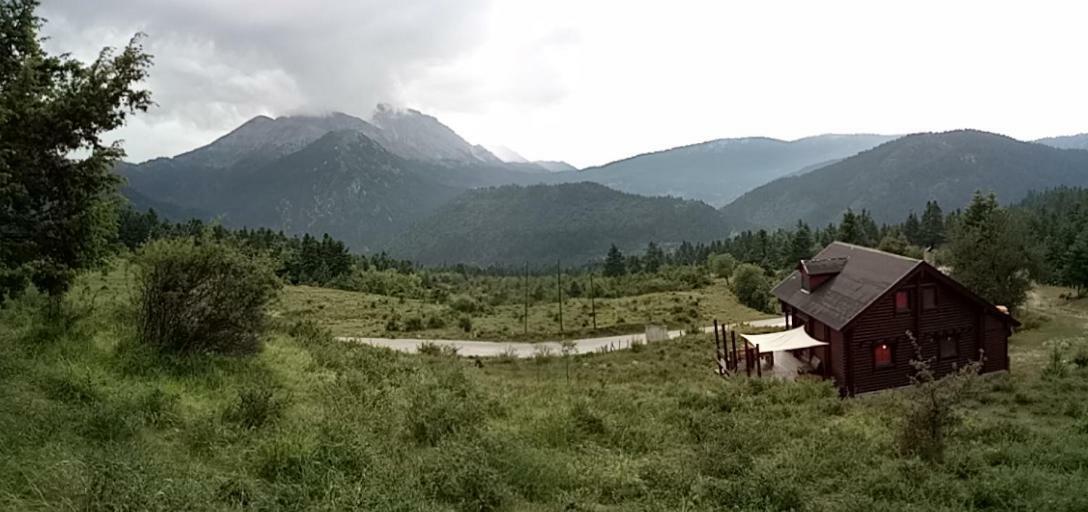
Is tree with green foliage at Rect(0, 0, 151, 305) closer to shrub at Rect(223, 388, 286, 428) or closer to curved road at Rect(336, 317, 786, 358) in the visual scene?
shrub at Rect(223, 388, 286, 428)

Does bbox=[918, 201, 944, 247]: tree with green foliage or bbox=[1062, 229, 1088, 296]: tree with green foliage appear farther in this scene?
bbox=[918, 201, 944, 247]: tree with green foliage

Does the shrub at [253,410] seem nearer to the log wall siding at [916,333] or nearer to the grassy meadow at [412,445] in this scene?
the grassy meadow at [412,445]

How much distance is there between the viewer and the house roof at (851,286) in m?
24.0

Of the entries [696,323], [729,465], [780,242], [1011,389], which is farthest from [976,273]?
[780,242]

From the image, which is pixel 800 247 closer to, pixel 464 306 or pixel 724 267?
pixel 724 267

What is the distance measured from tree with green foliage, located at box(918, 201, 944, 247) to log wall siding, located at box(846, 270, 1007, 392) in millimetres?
95116

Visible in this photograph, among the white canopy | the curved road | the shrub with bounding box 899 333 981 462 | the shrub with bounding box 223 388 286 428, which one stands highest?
the shrub with bounding box 223 388 286 428

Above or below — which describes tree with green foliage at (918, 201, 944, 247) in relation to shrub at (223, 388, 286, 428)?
above

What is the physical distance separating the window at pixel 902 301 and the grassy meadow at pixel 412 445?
832 centimetres

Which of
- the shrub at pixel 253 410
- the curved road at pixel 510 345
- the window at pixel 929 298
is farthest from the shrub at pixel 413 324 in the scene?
the shrub at pixel 253 410

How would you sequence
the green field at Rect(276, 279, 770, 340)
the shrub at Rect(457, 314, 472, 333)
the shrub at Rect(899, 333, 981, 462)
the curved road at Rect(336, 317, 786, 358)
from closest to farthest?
the shrub at Rect(899, 333, 981, 462)
the curved road at Rect(336, 317, 786, 358)
the green field at Rect(276, 279, 770, 340)
the shrub at Rect(457, 314, 472, 333)

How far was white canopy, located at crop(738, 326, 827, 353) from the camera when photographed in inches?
1006

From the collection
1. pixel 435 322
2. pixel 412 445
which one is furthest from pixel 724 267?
pixel 412 445

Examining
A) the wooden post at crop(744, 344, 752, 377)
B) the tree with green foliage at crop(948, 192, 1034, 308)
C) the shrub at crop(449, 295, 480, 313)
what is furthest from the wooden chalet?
the shrub at crop(449, 295, 480, 313)
